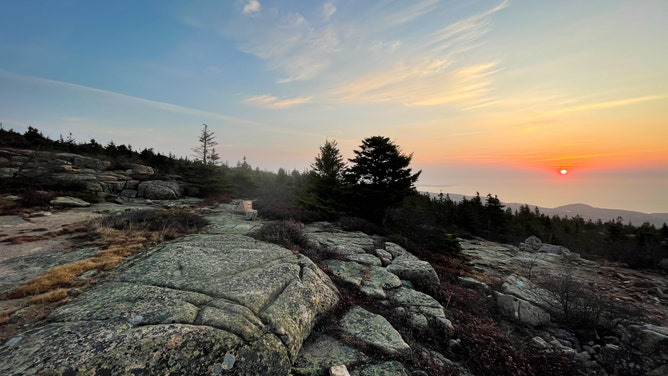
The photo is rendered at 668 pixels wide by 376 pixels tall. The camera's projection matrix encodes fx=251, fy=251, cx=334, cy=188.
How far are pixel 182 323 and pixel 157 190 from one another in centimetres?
2083

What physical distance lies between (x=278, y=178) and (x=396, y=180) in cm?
2004

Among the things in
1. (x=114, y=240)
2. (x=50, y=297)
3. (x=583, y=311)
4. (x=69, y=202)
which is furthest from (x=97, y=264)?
(x=583, y=311)

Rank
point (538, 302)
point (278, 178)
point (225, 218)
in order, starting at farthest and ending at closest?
point (278, 178), point (225, 218), point (538, 302)

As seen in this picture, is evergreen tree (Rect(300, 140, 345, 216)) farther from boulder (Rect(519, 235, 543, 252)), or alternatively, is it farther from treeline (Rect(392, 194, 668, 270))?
boulder (Rect(519, 235, 543, 252))

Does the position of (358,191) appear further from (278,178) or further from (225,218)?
(278,178)

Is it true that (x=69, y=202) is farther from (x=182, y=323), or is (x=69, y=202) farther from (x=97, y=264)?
(x=182, y=323)

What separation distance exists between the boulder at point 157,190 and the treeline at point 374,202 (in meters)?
2.40

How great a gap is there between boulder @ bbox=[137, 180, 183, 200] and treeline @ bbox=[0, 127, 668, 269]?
2.40 metres

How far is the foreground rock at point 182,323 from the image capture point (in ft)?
9.93

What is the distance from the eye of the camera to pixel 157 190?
67.2ft

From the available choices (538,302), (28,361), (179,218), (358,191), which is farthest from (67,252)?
(538,302)

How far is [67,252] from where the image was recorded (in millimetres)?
7012

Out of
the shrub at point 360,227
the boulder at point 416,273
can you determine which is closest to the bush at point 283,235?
the boulder at point 416,273

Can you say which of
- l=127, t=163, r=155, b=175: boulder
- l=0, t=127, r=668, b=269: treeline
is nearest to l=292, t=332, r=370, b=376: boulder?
l=0, t=127, r=668, b=269: treeline
